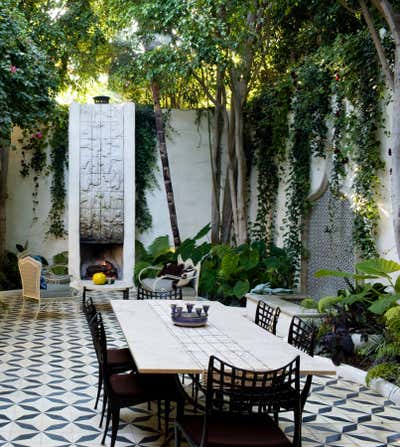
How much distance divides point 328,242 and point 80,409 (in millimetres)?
4843

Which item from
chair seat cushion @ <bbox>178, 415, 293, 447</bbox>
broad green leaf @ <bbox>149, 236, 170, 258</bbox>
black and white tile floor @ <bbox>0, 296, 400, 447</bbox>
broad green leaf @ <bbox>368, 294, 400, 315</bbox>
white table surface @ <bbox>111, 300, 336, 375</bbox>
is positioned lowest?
black and white tile floor @ <bbox>0, 296, 400, 447</bbox>

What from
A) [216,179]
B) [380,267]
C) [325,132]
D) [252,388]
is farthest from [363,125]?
[216,179]

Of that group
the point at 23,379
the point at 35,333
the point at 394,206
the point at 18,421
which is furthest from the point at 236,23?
the point at 18,421

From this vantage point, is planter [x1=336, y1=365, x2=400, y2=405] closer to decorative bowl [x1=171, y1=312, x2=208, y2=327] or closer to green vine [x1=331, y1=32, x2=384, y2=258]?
green vine [x1=331, y1=32, x2=384, y2=258]

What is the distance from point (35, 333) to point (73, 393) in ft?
8.84

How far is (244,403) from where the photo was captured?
3.00 meters

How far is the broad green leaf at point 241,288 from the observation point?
8.89 m

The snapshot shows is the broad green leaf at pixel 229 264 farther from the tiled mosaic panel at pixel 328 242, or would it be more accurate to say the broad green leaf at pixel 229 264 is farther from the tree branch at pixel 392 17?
the tree branch at pixel 392 17

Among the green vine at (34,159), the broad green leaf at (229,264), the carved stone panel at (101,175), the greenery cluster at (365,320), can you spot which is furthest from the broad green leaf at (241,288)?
the green vine at (34,159)

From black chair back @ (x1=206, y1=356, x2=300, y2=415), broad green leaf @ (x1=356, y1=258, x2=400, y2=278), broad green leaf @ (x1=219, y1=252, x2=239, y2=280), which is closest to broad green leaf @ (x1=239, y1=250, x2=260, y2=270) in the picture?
broad green leaf @ (x1=219, y1=252, x2=239, y2=280)

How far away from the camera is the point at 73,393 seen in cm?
507

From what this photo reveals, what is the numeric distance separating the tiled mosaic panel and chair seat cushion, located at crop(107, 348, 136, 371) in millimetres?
3712

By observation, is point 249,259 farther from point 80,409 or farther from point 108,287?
point 80,409

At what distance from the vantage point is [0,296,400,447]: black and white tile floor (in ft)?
13.4
